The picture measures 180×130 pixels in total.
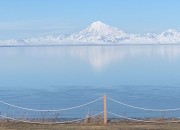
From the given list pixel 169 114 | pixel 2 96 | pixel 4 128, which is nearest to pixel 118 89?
pixel 2 96

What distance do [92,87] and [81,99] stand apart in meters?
9.47

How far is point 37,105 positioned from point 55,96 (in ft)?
18.1

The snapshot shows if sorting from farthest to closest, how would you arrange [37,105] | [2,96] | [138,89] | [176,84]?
1. [176,84]
2. [138,89]
3. [2,96]
4. [37,105]

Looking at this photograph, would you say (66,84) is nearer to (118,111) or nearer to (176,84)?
(176,84)

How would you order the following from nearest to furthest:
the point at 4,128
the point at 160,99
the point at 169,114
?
the point at 4,128, the point at 169,114, the point at 160,99

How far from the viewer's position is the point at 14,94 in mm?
44312

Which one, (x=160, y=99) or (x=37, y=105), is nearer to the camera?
(x=37, y=105)

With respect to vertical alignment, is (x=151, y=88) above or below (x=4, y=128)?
below

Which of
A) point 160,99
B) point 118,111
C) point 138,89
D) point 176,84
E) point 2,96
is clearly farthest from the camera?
point 176,84

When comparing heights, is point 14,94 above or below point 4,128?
below

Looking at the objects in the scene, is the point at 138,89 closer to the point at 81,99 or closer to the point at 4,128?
the point at 81,99

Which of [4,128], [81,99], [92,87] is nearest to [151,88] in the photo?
[92,87]

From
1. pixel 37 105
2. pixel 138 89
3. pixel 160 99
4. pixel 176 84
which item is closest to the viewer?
pixel 37 105

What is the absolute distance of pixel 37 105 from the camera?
37094 mm
